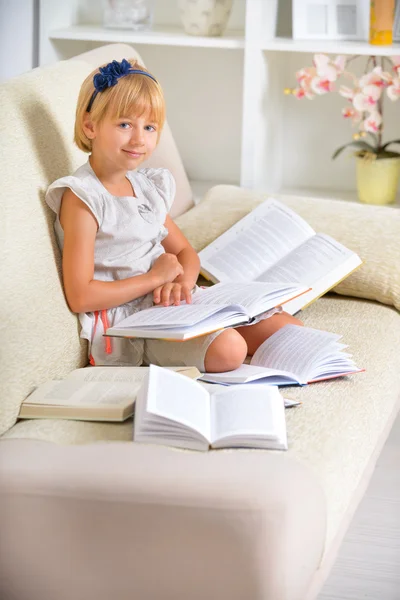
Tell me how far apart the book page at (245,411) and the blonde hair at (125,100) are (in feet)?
1.72

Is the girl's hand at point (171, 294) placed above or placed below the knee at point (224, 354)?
above

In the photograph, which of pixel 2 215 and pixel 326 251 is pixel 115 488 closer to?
pixel 2 215

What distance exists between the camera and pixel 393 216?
2242mm

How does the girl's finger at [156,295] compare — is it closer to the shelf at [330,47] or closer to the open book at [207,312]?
the open book at [207,312]

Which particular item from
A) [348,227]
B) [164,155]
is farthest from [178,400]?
[164,155]

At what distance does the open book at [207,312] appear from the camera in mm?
1594

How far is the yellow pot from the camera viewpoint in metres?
2.80

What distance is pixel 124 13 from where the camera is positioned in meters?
2.80

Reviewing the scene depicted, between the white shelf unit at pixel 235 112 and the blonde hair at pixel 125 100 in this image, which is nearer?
the blonde hair at pixel 125 100

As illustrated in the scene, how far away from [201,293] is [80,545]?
0.65m

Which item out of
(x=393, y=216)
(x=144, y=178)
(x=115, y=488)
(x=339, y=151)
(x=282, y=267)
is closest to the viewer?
(x=115, y=488)

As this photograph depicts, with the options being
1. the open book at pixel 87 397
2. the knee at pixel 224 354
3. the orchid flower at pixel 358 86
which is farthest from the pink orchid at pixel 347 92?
the open book at pixel 87 397

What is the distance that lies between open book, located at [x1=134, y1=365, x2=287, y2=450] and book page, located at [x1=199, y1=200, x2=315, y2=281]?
0.65 meters

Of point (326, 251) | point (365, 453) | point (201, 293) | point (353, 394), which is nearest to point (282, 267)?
point (326, 251)
